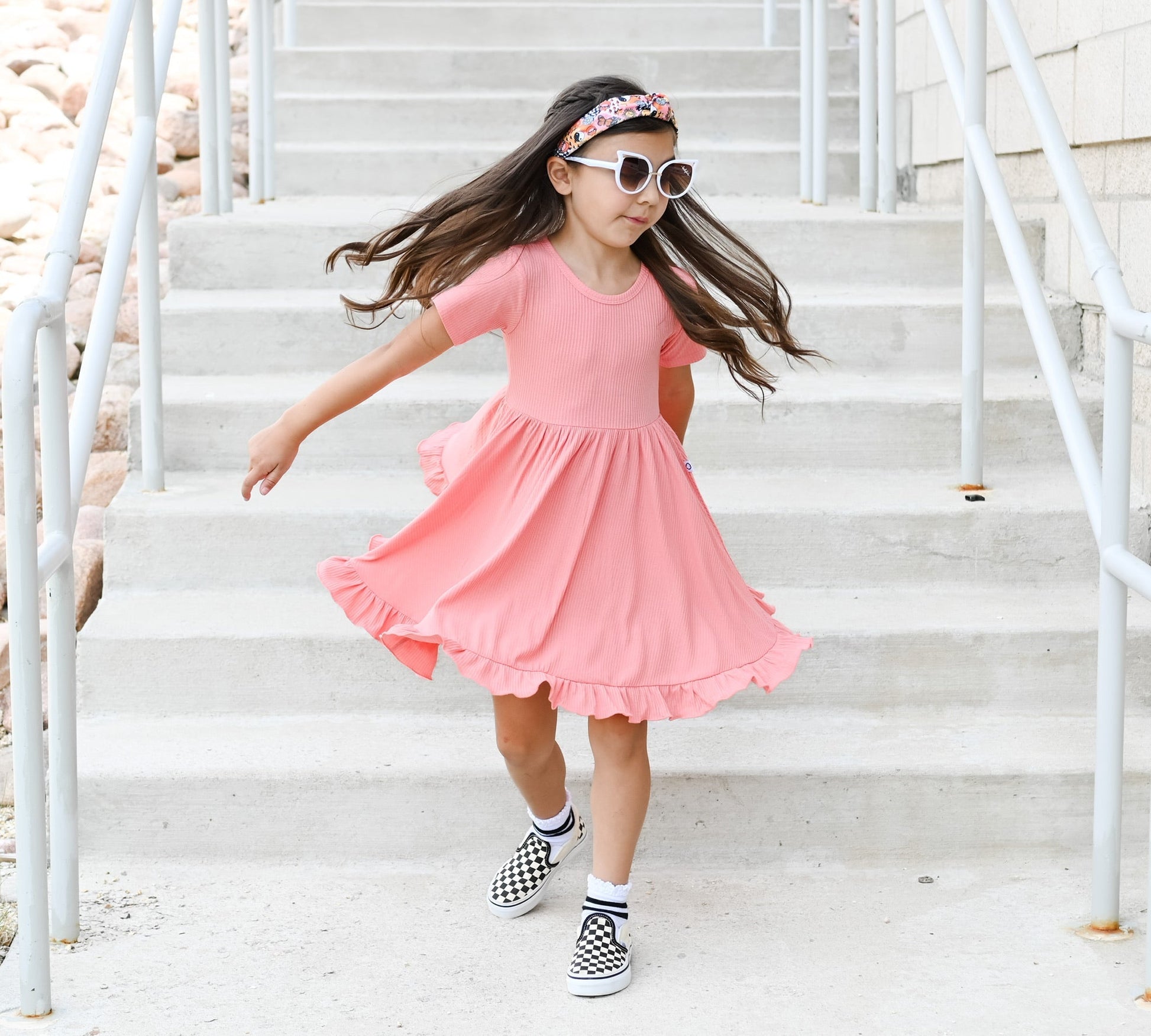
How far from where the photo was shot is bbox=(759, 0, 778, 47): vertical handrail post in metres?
4.80

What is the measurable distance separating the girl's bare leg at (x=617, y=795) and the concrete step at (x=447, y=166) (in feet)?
7.90

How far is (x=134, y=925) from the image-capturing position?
2.21 meters

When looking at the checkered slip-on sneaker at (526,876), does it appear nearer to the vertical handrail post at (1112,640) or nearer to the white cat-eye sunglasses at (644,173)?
the vertical handrail post at (1112,640)

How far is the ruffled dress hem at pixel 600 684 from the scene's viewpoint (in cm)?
204

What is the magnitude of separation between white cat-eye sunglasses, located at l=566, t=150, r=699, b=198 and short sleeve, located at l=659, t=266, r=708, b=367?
0.65 feet

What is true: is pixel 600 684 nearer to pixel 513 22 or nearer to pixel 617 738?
pixel 617 738

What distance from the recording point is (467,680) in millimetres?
2652

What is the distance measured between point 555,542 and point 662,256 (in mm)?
478

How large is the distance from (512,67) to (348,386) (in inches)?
114

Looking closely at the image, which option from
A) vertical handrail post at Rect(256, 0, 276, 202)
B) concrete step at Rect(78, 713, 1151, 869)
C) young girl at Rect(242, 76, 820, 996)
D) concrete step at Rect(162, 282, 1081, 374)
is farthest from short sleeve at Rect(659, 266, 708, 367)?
vertical handrail post at Rect(256, 0, 276, 202)

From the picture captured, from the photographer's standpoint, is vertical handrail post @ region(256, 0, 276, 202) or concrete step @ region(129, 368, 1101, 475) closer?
concrete step @ region(129, 368, 1101, 475)

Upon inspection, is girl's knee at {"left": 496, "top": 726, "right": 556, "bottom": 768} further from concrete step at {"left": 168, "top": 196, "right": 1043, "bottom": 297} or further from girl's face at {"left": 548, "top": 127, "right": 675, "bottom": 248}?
concrete step at {"left": 168, "top": 196, "right": 1043, "bottom": 297}

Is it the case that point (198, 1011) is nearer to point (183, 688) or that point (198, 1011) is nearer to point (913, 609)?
point (183, 688)

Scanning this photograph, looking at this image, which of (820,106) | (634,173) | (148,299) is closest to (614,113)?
(634,173)
